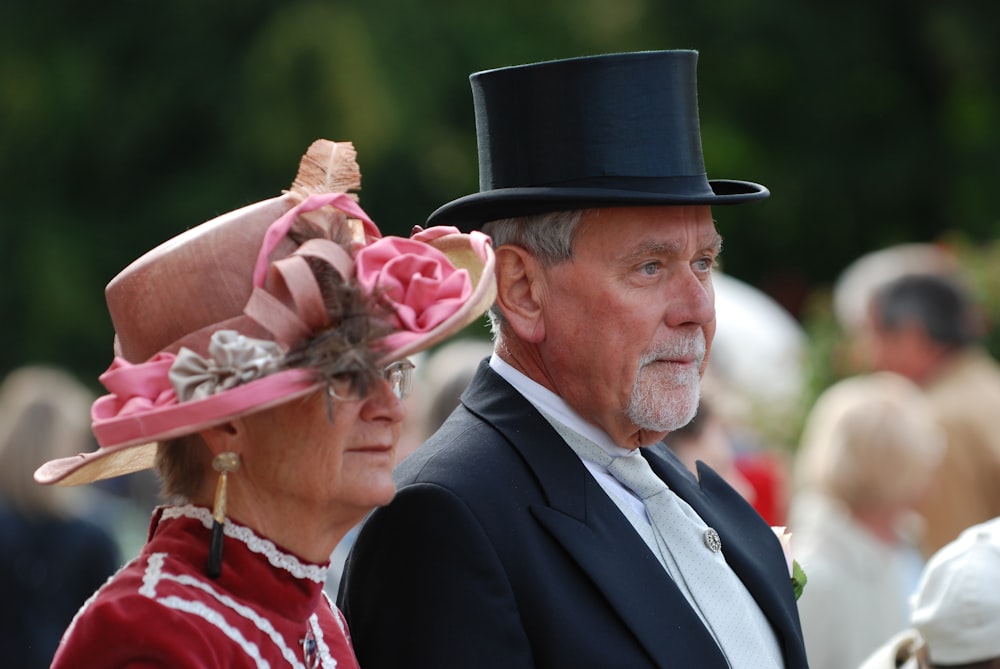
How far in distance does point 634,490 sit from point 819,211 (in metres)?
15.4

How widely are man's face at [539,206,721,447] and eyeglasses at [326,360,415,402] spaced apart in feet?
1.47

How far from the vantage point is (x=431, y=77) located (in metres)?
15.2

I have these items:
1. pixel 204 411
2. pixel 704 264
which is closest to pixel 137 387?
pixel 204 411

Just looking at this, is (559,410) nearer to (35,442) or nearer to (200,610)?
(200,610)

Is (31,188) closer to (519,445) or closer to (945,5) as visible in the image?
(945,5)

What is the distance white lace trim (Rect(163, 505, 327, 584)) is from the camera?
2391 mm

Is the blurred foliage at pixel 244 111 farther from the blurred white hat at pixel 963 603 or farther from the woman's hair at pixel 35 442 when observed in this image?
the blurred white hat at pixel 963 603

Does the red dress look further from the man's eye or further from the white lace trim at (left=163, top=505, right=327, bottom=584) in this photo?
the man's eye

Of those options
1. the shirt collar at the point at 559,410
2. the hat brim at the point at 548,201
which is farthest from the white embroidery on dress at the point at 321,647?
the hat brim at the point at 548,201

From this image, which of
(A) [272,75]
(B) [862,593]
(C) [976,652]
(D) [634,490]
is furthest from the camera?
(A) [272,75]

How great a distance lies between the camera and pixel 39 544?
6.13 meters

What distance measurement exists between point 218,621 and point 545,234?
3.44 feet

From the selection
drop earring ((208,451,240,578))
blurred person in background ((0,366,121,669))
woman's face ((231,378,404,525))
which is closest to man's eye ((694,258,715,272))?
woman's face ((231,378,404,525))

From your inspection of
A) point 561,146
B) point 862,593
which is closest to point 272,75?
point 862,593
